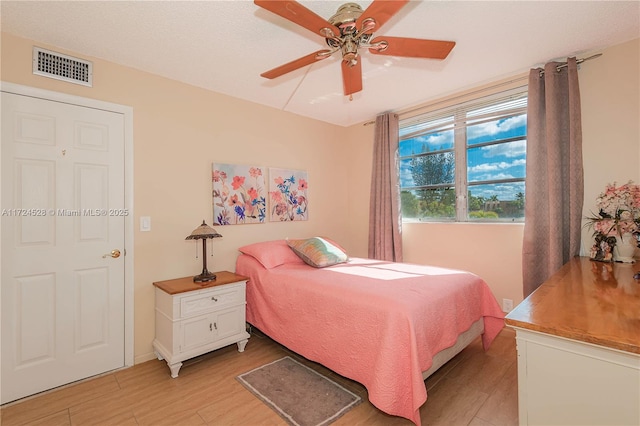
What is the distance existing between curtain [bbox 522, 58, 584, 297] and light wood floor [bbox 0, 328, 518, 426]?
3.09 feet

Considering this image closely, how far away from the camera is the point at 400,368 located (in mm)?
1655

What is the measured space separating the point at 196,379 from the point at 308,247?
1.48 metres

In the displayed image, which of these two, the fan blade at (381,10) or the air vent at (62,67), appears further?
the air vent at (62,67)

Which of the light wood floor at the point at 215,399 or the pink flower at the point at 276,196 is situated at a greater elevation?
the pink flower at the point at 276,196

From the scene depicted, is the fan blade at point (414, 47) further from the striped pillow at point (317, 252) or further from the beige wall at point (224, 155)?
the striped pillow at point (317, 252)

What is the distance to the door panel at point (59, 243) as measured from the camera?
202cm

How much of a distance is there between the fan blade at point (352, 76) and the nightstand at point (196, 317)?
191 cm

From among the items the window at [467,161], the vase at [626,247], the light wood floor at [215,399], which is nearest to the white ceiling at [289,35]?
the window at [467,161]

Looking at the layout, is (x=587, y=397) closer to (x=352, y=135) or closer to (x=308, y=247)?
(x=308, y=247)

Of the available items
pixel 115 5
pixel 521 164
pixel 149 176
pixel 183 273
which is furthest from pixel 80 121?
pixel 521 164

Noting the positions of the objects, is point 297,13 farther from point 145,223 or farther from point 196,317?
point 196,317

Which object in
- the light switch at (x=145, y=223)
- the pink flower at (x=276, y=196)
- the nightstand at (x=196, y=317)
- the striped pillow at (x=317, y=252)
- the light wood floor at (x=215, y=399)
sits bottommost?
the light wood floor at (x=215, y=399)

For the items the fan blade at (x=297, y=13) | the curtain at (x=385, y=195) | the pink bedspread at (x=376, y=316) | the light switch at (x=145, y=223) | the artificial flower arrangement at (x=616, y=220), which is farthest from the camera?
the curtain at (x=385, y=195)

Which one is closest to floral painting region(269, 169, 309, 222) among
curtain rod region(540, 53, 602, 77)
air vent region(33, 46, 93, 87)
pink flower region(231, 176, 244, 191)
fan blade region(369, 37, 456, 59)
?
pink flower region(231, 176, 244, 191)
